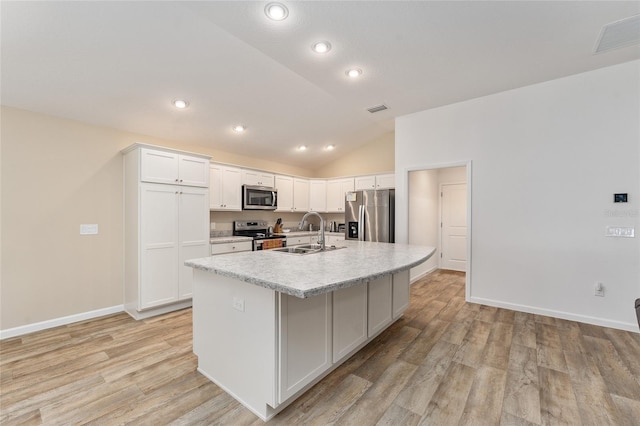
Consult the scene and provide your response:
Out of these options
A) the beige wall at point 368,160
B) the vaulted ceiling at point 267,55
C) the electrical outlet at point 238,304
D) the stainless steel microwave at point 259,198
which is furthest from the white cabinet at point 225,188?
the electrical outlet at point 238,304

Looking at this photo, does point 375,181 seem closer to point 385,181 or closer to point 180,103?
point 385,181

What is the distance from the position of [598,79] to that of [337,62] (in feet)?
9.81

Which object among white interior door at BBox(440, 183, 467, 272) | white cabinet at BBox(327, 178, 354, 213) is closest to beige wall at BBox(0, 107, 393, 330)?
white cabinet at BBox(327, 178, 354, 213)

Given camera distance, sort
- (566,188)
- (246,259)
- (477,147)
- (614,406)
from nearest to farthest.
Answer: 1. (614,406)
2. (246,259)
3. (566,188)
4. (477,147)

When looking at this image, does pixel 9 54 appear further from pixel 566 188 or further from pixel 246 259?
pixel 566 188

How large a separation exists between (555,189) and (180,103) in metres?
4.75

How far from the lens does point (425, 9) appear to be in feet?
7.07

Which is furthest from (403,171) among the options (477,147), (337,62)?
(337,62)

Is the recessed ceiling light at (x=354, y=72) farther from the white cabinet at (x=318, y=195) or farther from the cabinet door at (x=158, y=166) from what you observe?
the white cabinet at (x=318, y=195)

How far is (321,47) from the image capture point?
8.73 ft

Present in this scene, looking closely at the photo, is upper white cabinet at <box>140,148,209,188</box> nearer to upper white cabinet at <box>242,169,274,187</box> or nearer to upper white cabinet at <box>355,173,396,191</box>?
upper white cabinet at <box>242,169,274,187</box>

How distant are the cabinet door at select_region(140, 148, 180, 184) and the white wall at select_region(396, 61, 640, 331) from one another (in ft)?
12.6

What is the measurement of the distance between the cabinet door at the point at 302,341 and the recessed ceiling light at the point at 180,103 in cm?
296

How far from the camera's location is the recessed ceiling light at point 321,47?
102 inches
